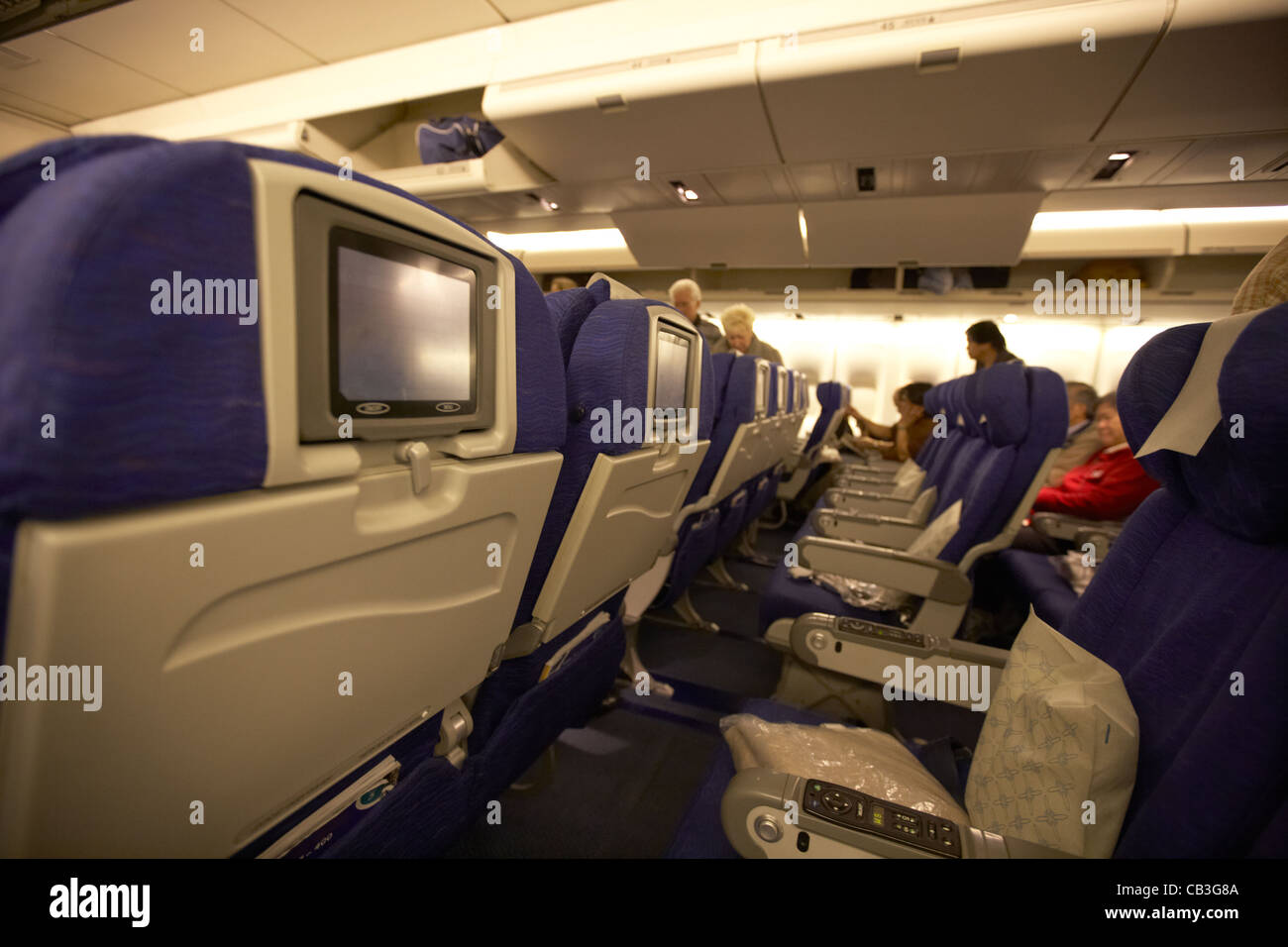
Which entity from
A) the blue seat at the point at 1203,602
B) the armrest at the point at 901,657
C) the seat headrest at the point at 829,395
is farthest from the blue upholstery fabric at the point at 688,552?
the seat headrest at the point at 829,395

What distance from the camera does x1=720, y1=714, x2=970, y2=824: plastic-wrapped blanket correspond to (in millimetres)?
1016

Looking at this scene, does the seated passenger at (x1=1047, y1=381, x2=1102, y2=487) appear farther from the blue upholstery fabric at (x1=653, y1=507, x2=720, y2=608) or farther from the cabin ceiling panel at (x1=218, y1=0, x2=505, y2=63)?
the cabin ceiling panel at (x1=218, y1=0, x2=505, y2=63)

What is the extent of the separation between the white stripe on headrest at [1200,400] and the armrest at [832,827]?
632mm

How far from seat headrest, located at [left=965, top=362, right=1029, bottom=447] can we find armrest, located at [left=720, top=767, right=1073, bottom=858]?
63.3 inches

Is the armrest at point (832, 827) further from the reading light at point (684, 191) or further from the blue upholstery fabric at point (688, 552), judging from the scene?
the reading light at point (684, 191)

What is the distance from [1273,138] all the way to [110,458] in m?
4.70

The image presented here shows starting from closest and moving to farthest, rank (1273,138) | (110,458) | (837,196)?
(110,458) < (1273,138) < (837,196)

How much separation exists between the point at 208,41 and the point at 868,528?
5.46 metres

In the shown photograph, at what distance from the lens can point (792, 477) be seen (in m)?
5.83

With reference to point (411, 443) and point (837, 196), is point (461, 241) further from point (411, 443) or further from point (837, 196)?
point (837, 196)

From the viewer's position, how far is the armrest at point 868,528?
2.70 m

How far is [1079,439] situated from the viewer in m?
3.55

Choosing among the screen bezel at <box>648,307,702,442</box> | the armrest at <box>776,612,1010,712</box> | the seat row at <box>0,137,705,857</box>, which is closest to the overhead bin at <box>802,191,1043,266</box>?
the screen bezel at <box>648,307,702,442</box>

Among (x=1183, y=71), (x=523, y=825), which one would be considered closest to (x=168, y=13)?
(x=523, y=825)
